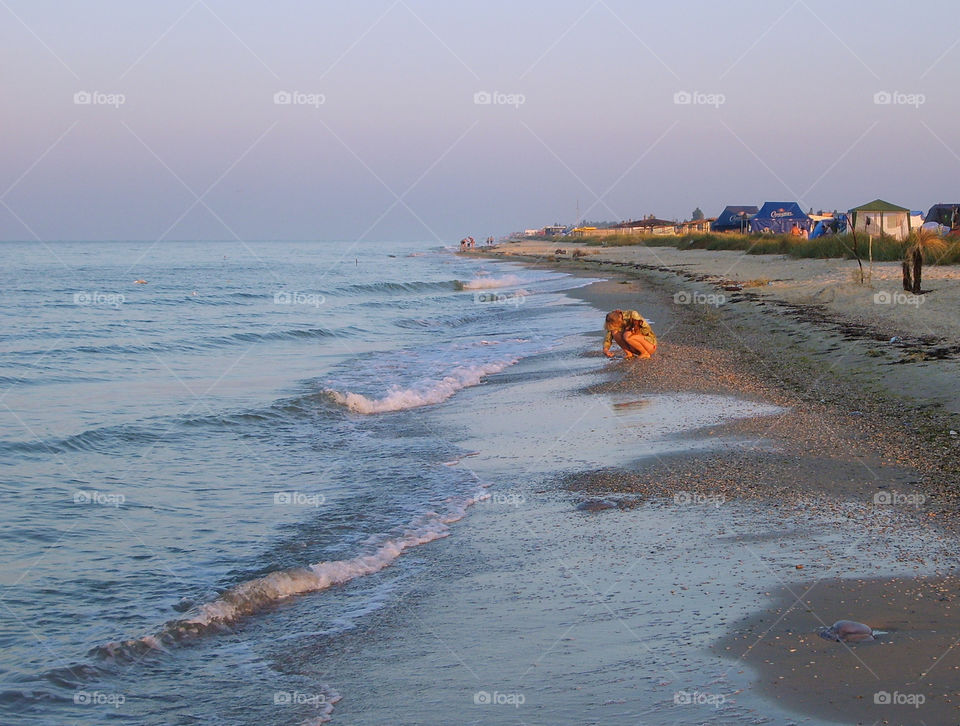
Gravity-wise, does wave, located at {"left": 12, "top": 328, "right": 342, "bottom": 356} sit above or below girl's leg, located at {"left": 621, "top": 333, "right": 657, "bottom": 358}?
above

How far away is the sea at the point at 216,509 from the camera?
5.04m

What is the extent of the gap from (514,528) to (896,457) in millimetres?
3461

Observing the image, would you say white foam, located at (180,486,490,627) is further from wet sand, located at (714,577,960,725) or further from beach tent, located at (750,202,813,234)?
beach tent, located at (750,202,813,234)

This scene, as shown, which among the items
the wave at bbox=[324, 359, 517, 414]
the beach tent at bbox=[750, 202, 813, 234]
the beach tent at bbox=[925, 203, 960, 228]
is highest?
the beach tent at bbox=[750, 202, 813, 234]

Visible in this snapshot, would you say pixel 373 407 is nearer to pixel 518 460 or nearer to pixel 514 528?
pixel 518 460

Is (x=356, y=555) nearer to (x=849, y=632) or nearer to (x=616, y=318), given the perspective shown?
(x=849, y=632)

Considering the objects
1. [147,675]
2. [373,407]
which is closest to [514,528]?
[147,675]

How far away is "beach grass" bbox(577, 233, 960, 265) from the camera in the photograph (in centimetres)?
2859

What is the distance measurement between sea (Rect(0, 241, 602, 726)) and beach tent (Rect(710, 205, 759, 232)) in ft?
185

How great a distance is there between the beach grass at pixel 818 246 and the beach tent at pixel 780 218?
372 centimetres

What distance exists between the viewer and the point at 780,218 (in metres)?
65.2

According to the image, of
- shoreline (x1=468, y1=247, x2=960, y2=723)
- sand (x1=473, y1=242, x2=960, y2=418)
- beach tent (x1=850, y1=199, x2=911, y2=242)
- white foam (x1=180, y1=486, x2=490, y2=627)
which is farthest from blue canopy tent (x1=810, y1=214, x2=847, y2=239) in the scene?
white foam (x1=180, y1=486, x2=490, y2=627)

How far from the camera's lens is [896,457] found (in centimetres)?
807

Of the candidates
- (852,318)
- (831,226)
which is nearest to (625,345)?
(852,318)
